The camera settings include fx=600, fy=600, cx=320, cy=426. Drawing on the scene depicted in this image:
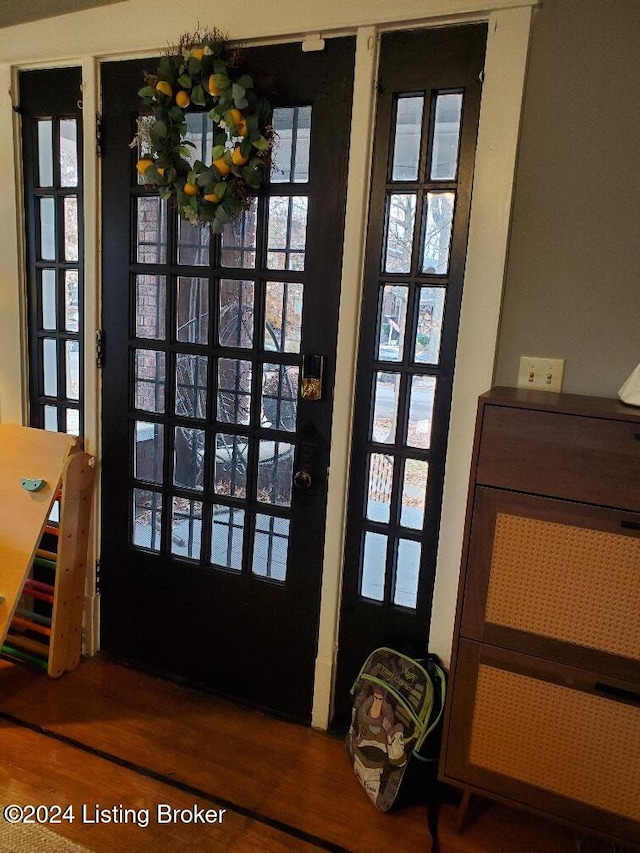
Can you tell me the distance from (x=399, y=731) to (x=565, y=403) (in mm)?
1046

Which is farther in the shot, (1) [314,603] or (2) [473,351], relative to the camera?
(1) [314,603]

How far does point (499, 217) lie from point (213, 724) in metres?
1.88

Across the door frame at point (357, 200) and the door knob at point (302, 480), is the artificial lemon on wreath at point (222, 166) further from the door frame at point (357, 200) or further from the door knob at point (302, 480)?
the door knob at point (302, 480)

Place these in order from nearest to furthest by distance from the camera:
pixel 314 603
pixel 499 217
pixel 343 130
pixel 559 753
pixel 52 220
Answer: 1. pixel 559 753
2. pixel 499 217
3. pixel 343 130
4. pixel 314 603
5. pixel 52 220

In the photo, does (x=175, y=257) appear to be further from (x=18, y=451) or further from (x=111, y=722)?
(x=111, y=722)

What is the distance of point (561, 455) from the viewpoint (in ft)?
4.70

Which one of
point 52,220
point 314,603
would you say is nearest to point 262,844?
point 314,603

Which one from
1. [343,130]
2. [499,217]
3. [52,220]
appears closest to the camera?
[499,217]

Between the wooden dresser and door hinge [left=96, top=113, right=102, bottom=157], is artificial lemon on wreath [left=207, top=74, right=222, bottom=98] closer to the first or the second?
door hinge [left=96, top=113, right=102, bottom=157]

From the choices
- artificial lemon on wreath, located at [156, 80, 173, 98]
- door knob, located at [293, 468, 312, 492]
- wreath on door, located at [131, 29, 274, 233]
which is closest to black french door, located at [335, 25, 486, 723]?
door knob, located at [293, 468, 312, 492]

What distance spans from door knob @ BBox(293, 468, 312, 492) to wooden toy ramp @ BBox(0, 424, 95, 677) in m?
0.81

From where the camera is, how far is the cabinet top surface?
1.38m

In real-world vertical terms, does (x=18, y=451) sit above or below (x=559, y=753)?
above

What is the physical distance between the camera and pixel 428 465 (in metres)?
1.84
